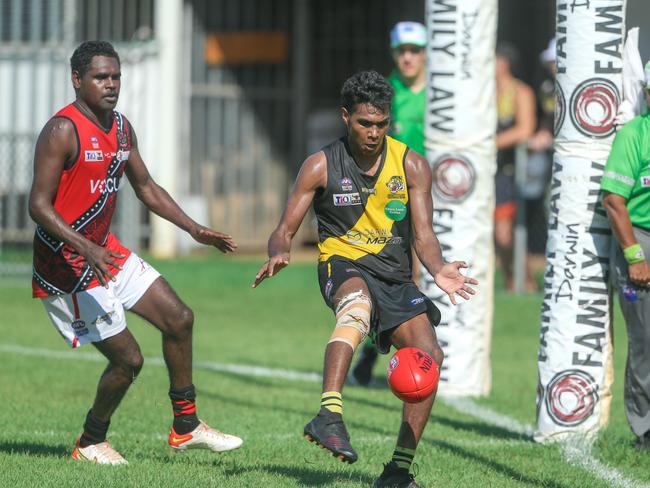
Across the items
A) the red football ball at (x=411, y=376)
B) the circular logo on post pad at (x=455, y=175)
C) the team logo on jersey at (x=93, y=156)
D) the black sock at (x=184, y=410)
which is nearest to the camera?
the red football ball at (x=411, y=376)

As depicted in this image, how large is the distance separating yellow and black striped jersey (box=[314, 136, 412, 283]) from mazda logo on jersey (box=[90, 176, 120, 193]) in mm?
1250

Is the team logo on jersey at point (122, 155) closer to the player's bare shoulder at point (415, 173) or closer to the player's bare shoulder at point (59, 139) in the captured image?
the player's bare shoulder at point (59, 139)

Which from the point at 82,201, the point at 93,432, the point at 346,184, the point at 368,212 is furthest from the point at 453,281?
the point at 93,432

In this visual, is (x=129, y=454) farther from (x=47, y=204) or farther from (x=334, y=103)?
(x=334, y=103)

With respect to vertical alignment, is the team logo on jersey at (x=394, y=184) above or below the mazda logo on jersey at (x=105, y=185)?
above

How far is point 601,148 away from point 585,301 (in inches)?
39.7

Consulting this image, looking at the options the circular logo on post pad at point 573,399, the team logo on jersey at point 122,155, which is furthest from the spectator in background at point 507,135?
the team logo on jersey at point 122,155

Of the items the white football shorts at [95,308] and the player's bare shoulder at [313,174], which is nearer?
the player's bare shoulder at [313,174]

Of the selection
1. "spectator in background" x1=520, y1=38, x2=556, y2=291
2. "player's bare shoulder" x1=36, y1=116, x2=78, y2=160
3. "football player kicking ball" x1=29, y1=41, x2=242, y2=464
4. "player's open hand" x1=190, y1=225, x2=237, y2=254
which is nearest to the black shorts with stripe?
"player's open hand" x1=190, y1=225, x2=237, y2=254

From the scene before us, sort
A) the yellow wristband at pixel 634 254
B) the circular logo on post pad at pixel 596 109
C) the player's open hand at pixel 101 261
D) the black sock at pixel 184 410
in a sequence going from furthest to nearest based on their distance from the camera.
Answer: the circular logo on post pad at pixel 596 109 → the yellow wristband at pixel 634 254 → the black sock at pixel 184 410 → the player's open hand at pixel 101 261

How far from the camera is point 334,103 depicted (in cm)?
2261

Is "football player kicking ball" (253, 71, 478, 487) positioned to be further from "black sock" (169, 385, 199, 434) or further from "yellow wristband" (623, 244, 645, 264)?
"yellow wristband" (623, 244, 645, 264)

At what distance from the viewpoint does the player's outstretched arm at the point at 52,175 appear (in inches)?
283

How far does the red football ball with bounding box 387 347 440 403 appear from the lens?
653cm
